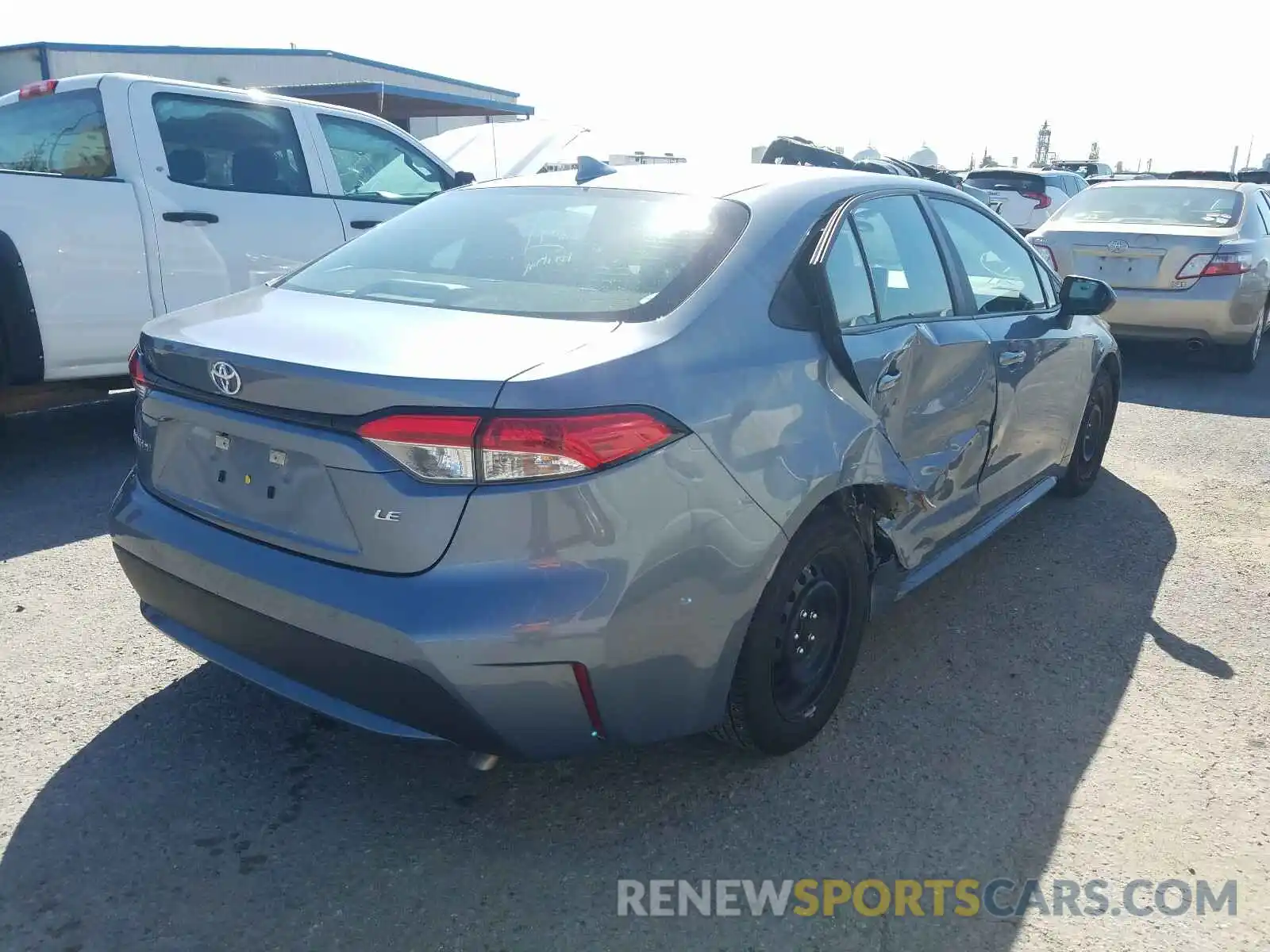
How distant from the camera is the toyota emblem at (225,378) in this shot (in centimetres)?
231

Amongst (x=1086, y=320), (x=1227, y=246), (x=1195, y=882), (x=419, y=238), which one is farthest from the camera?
(x=1227, y=246)

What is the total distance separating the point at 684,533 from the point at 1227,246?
750 centimetres

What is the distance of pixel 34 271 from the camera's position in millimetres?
4789

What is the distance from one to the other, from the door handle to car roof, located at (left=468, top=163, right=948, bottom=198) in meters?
0.74

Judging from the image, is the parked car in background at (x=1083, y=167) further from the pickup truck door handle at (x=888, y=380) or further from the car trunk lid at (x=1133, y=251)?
the pickup truck door handle at (x=888, y=380)

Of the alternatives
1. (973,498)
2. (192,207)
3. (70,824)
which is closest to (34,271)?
(192,207)

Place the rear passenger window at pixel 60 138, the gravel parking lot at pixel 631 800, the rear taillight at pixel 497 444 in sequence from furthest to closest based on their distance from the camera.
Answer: the rear passenger window at pixel 60 138
the gravel parking lot at pixel 631 800
the rear taillight at pixel 497 444

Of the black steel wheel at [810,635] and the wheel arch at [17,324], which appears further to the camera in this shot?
the wheel arch at [17,324]

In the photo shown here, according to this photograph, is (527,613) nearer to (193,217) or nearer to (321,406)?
(321,406)

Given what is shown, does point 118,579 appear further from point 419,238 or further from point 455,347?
point 455,347

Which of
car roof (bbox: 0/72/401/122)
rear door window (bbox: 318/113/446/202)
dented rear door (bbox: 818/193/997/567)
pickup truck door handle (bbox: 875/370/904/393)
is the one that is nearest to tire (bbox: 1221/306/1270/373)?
dented rear door (bbox: 818/193/997/567)

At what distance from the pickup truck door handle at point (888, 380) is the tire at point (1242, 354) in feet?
22.1

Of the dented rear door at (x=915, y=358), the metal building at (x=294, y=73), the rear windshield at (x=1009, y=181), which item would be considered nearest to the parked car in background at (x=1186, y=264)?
the dented rear door at (x=915, y=358)

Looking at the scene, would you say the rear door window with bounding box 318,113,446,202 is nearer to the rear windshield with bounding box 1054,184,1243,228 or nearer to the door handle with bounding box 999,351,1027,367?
the door handle with bounding box 999,351,1027,367
